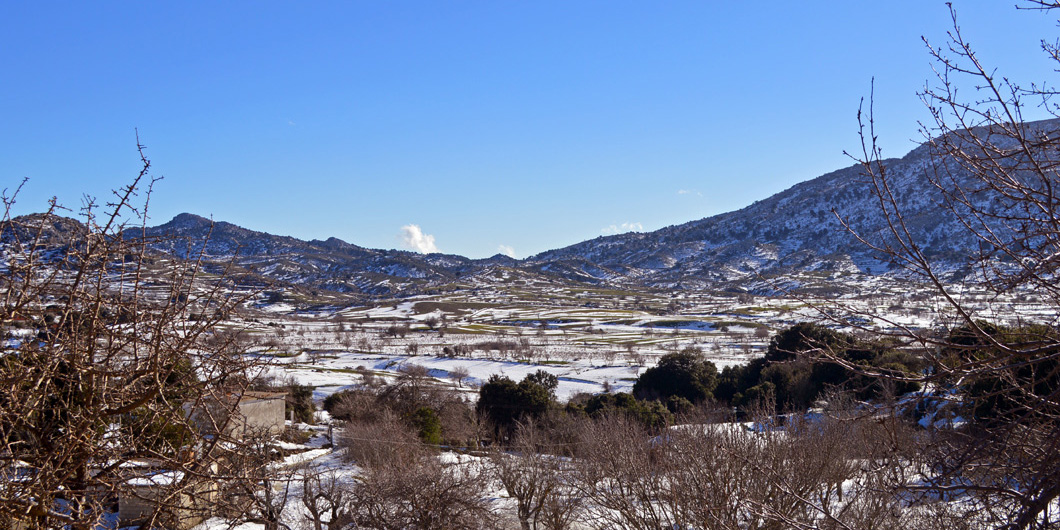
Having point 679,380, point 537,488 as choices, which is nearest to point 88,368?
point 537,488

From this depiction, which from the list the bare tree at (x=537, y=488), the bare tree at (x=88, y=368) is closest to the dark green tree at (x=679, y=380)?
the bare tree at (x=537, y=488)

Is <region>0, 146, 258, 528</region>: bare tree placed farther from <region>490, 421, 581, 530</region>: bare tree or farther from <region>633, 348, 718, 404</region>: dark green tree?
<region>633, 348, 718, 404</region>: dark green tree

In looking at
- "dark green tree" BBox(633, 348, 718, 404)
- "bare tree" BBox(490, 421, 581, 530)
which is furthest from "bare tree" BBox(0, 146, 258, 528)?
"dark green tree" BBox(633, 348, 718, 404)

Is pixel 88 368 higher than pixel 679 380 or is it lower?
higher

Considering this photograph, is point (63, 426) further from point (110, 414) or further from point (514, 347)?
point (514, 347)

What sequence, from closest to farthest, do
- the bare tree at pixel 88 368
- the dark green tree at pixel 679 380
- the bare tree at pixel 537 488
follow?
the bare tree at pixel 88 368, the bare tree at pixel 537 488, the dark green tree at pixel 679 380

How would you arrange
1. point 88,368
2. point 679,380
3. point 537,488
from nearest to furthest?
point 88,368 → point 537,488 → point 679,380

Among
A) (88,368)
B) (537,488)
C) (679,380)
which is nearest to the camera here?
(88,368)

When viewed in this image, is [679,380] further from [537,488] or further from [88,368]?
[88,368]

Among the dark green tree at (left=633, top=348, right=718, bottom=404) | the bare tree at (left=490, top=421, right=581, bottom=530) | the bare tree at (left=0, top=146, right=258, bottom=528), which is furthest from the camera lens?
the dark green tree at (left=633, top=348, right=718, bottom=404)

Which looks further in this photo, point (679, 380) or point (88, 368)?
point (679, 380)

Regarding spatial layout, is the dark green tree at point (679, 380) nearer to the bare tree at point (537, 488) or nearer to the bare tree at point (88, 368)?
the bare tree at point (537, 488)

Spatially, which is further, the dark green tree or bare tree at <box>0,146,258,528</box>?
the dark green tree

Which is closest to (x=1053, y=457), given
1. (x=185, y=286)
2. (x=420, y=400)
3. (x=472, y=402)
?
(x=185, y=286)
